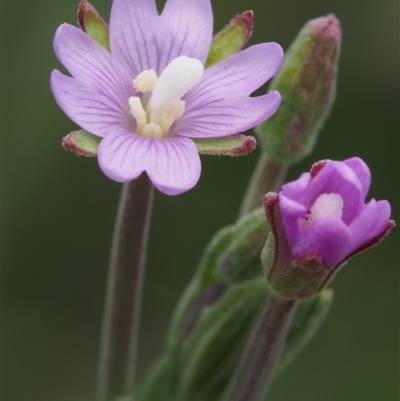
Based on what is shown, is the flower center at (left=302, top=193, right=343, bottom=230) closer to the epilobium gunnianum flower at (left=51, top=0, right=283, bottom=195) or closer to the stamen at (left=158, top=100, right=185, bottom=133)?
the epilobium gunnianum flower at (left=51, top=0, right=283, bottom=195)

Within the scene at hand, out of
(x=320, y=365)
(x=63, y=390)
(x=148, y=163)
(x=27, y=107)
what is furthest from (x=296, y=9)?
(x=148, y=163)

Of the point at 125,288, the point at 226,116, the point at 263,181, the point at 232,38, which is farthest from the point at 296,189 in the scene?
the point at 263,181

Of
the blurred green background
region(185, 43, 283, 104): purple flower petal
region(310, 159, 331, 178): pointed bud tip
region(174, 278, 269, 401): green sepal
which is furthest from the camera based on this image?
the blurred green background

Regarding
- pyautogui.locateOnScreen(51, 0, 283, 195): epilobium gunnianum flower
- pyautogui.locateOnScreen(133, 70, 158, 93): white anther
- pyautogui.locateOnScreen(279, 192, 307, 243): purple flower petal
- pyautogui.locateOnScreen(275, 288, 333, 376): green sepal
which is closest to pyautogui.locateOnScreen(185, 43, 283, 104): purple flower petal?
pyautogui.locateOnScreen(51, 0, 283, 195): epilobium gunnianum flower

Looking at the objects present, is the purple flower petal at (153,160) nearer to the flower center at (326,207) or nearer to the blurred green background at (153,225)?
the flower center at (326,207)

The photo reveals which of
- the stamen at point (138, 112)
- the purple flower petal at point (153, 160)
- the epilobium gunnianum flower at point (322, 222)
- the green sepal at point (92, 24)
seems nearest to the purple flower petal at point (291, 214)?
the epilobium gunnianum flower at point (322, 222)

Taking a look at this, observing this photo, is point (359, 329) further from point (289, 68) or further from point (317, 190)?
point (317, 190)
